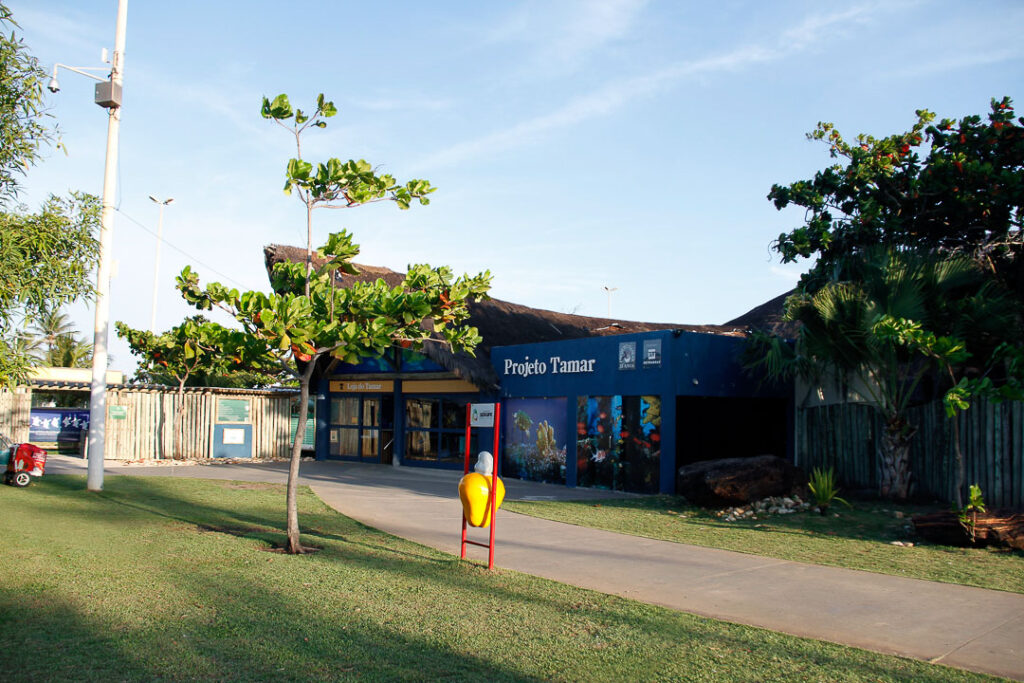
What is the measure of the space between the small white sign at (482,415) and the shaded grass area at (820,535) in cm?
341

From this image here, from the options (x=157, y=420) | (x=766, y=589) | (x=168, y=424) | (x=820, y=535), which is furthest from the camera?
(x=168, y=424)

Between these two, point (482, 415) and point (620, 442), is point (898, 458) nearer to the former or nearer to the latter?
point (620, 442)

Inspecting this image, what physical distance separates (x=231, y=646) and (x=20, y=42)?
7.37 m

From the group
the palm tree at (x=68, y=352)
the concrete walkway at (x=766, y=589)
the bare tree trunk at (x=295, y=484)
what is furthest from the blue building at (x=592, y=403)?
the palm tree at (x=68, y=352)

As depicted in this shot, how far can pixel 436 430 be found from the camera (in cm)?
2316

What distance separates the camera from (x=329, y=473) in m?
21.1

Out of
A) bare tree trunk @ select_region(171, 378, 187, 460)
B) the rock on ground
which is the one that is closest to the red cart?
bare tree trunk @ select_region(171, 378, 187, 460)

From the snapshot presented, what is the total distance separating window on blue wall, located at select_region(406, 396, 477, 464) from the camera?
22.6m

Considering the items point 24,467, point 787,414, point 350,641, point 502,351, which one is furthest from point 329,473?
point 350,641

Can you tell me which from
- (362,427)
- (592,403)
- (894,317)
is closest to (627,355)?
(592,403)

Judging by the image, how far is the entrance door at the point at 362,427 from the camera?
2500cm

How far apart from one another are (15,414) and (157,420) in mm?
3724

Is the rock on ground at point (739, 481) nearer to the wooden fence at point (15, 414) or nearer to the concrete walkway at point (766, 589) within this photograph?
the concrete walkway at point (766, 589)

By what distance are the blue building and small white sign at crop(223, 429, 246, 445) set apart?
5401 mm
